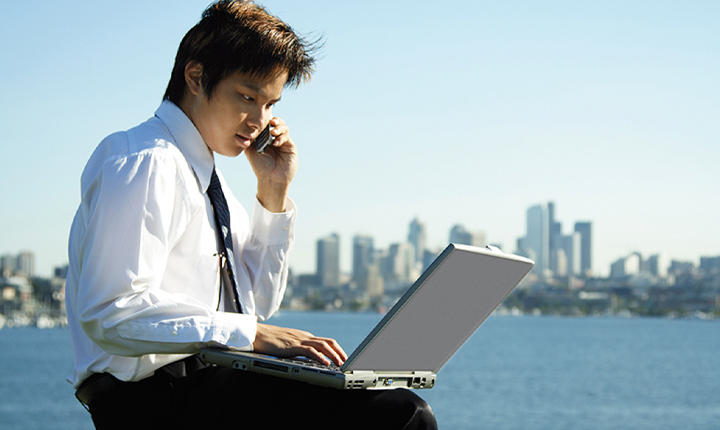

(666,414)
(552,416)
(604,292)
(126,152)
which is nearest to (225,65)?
(126,152)

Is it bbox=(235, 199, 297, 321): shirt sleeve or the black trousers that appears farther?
bbox=(235, 199, 297, 321): shirt sleeve

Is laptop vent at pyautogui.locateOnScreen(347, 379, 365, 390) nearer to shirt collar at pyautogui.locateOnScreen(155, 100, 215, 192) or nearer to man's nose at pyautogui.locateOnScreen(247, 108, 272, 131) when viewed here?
shirt collar at pyautogui.locateOnScreen(155, 100, 215, 192)

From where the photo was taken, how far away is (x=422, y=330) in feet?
5.73

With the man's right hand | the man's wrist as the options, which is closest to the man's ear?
the man's wrist

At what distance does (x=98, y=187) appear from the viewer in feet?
5.73

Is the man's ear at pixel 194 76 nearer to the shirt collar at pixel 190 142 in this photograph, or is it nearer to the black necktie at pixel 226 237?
the shirt collar at pixel 190 142

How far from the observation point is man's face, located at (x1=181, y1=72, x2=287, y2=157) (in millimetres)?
2018

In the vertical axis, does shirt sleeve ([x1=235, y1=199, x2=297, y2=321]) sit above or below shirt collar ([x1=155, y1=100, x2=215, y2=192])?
below

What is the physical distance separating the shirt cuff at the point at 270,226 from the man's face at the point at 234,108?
362mm

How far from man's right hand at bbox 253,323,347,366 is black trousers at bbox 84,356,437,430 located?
67 mm

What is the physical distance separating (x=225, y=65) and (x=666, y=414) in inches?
1925

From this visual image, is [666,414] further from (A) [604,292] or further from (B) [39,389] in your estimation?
(A) [604,292]

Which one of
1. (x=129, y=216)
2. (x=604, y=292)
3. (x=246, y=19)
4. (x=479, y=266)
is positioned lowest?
(x=604, y=292)

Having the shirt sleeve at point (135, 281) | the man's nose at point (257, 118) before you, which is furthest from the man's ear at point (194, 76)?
the shirt sleeve at point (135, 281)
